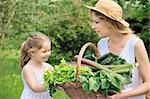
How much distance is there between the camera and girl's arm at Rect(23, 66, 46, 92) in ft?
14.9

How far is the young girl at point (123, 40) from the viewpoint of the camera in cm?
370

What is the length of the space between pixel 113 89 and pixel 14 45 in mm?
8709

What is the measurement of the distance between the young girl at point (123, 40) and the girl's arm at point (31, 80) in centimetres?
90

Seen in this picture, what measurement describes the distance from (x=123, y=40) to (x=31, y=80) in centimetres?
110

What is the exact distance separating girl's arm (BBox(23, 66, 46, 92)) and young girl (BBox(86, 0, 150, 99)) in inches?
35.6

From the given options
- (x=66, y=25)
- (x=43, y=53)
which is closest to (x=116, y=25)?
(x=43, y=53)

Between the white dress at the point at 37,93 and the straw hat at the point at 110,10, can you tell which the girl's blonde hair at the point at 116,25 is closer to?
the straw hat at the point at 110,10

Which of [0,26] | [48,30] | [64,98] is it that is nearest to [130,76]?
[64,98]

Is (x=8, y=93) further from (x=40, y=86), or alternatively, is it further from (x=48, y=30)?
(x=48, y=30)

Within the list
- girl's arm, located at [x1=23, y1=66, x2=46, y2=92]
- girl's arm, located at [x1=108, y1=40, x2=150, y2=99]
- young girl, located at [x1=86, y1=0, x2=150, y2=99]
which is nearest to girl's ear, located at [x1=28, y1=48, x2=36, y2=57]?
girl's arm, located at [x1=23, y1=66, x2=46, y2=92]

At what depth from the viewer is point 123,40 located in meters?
3.84

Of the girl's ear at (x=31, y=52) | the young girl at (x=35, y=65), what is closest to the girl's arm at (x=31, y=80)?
the young girl at (x=35, y=65)

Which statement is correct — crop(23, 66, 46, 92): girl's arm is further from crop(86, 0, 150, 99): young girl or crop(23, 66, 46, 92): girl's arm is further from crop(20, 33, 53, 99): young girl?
crop(86, 0, 150, 99): young girl

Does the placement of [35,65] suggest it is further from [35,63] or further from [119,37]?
[119,37]
